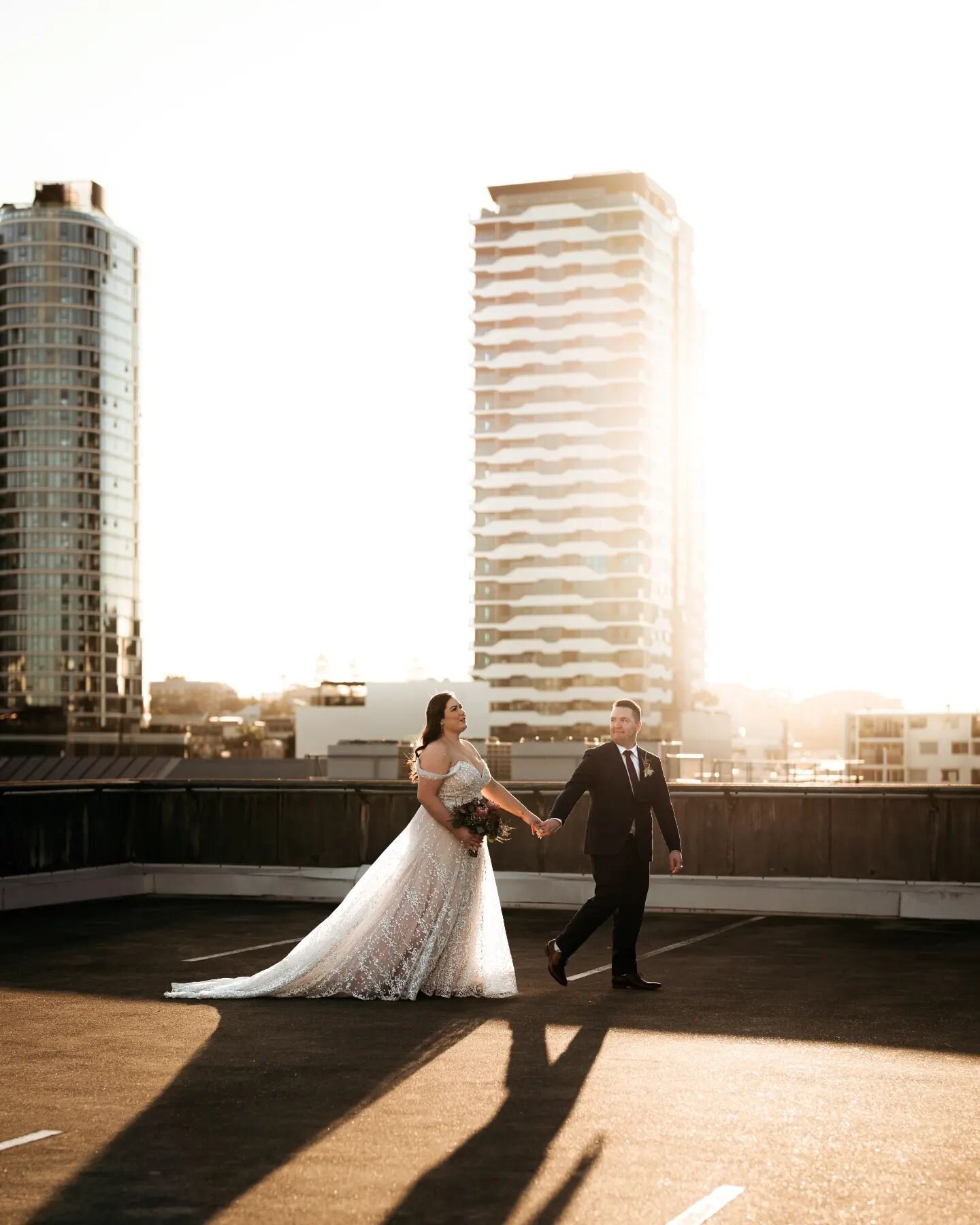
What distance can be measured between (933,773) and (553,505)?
221 ft

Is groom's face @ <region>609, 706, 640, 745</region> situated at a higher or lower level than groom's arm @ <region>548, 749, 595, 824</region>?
higher

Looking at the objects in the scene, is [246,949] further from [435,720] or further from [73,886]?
[73,886]

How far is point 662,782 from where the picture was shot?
38.4ft

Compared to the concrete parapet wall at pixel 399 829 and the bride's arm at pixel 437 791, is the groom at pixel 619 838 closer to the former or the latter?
the bride's arm at pixel 437 791

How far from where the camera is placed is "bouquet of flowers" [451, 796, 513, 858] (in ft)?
37.6

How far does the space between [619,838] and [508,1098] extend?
3.96 m

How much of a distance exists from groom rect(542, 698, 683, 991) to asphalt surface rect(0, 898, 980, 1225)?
33 cm

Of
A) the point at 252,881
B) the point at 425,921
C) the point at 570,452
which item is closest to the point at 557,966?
the point at 425,921

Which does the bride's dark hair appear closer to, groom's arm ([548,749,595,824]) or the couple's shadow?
groom's arm ([548,749,595,824])

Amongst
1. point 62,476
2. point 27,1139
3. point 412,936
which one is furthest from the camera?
point 62,476

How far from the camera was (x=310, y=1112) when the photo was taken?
7.29 m

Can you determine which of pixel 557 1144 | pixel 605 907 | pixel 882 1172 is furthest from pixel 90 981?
pixel 882 1172

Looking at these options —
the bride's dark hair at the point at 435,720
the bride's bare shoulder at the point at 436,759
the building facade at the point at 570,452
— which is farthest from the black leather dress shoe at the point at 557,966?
the building facade at the point at 570,452

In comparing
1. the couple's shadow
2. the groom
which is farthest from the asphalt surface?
the groom
